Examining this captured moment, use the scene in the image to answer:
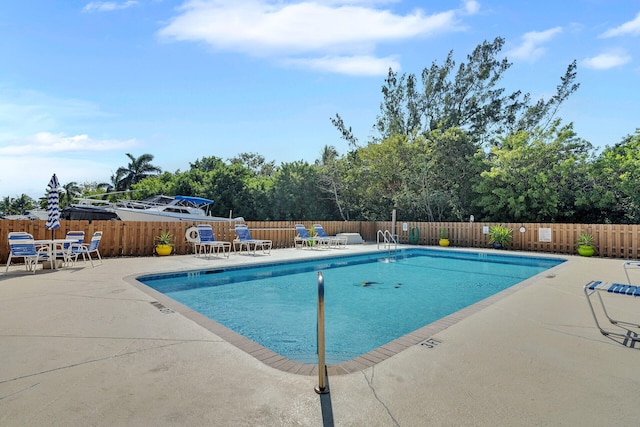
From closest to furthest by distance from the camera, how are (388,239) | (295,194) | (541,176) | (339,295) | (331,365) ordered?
1. (331,365)
2. (339,295)
3. (541,176)
4. (388,239)
5. (295,194)

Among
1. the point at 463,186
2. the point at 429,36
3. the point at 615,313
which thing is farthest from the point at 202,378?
the point at 463,186

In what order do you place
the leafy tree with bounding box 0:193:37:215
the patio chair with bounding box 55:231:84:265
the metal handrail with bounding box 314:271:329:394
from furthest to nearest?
1. the leafy tree with bounding box 0:193:37:215
2. the patio chair with bounding box 55:231:84:265
3. the metal handrail with bounding box 314:271:329:394

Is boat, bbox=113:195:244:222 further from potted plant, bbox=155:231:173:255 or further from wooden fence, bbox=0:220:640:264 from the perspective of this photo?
potted plant, bbox=155:231:173:255

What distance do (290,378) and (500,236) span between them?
14.6 meters

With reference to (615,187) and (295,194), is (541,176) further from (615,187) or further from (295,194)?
(295,194)

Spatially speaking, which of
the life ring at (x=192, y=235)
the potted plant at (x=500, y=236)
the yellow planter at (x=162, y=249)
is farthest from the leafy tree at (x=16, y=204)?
the potted plant at (x=500, y=236)

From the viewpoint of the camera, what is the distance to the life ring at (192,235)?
37.8 ft

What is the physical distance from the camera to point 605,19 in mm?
11016

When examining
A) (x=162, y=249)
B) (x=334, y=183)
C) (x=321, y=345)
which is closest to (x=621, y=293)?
(x=321, y=345)

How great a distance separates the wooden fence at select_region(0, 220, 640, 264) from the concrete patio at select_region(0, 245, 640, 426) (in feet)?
20.3

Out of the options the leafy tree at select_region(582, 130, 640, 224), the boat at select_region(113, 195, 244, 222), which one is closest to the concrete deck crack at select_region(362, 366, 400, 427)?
the boat at select_region(113, 195, 244, 222)

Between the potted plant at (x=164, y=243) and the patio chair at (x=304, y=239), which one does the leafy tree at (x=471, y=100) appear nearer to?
the patio chair at (x=304, y=239)

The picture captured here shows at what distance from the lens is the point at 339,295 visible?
679 centimetres

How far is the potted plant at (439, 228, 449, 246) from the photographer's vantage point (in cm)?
1642
